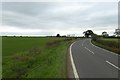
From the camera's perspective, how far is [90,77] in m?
10.1

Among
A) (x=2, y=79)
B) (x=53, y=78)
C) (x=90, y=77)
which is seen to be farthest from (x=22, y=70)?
(x=90, y=77)

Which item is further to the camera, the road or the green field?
the green field

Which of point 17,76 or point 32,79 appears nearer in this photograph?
point 32,79

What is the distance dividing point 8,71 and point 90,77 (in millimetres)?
6944

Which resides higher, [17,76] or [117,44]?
[117,44]

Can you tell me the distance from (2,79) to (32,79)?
2644 millimetres

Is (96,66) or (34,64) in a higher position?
(96,66)

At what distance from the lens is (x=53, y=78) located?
10.1 metres

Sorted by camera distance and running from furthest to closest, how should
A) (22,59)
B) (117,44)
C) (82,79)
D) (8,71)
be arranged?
(117,44) < (22,59) < (8,71) < (82,79)

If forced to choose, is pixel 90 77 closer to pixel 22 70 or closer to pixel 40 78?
pixel 40 78

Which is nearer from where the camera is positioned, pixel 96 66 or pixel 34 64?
pixel 96 66

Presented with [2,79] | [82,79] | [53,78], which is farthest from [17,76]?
[82,79]

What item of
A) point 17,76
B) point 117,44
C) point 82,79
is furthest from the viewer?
point 117,44

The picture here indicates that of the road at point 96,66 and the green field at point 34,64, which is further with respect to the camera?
the green field at point 34,64
